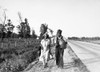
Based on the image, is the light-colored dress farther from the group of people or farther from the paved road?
the paved road

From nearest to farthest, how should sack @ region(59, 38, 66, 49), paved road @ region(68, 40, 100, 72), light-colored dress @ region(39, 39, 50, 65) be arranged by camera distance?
sack @ region(59, 38, 66, 49) < paved road @ region(68, 40, 100, 72) < light-colored dress @ region(39, 39, 50, 65)

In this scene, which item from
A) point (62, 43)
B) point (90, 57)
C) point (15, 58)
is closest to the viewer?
point (62, 43)

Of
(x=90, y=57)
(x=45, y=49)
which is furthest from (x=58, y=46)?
(x=90, y=57)

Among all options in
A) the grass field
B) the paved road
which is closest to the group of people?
the paved road

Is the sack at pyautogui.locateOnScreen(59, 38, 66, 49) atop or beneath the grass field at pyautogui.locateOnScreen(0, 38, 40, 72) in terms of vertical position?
atop

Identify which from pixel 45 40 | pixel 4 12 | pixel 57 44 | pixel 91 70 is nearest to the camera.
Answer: pixel 91 70

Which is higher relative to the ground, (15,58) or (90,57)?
(90,57)

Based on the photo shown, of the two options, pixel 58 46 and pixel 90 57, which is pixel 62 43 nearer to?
pixel 58 46

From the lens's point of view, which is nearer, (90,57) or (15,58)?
(90,57)

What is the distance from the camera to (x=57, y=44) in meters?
7.15

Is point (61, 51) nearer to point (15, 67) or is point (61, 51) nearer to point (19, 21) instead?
point (15, 67)

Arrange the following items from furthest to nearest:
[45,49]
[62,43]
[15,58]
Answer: [15,58]
[45,49]
[62,43]

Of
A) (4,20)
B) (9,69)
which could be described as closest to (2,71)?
(9,69)

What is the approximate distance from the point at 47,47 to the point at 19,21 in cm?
3925
